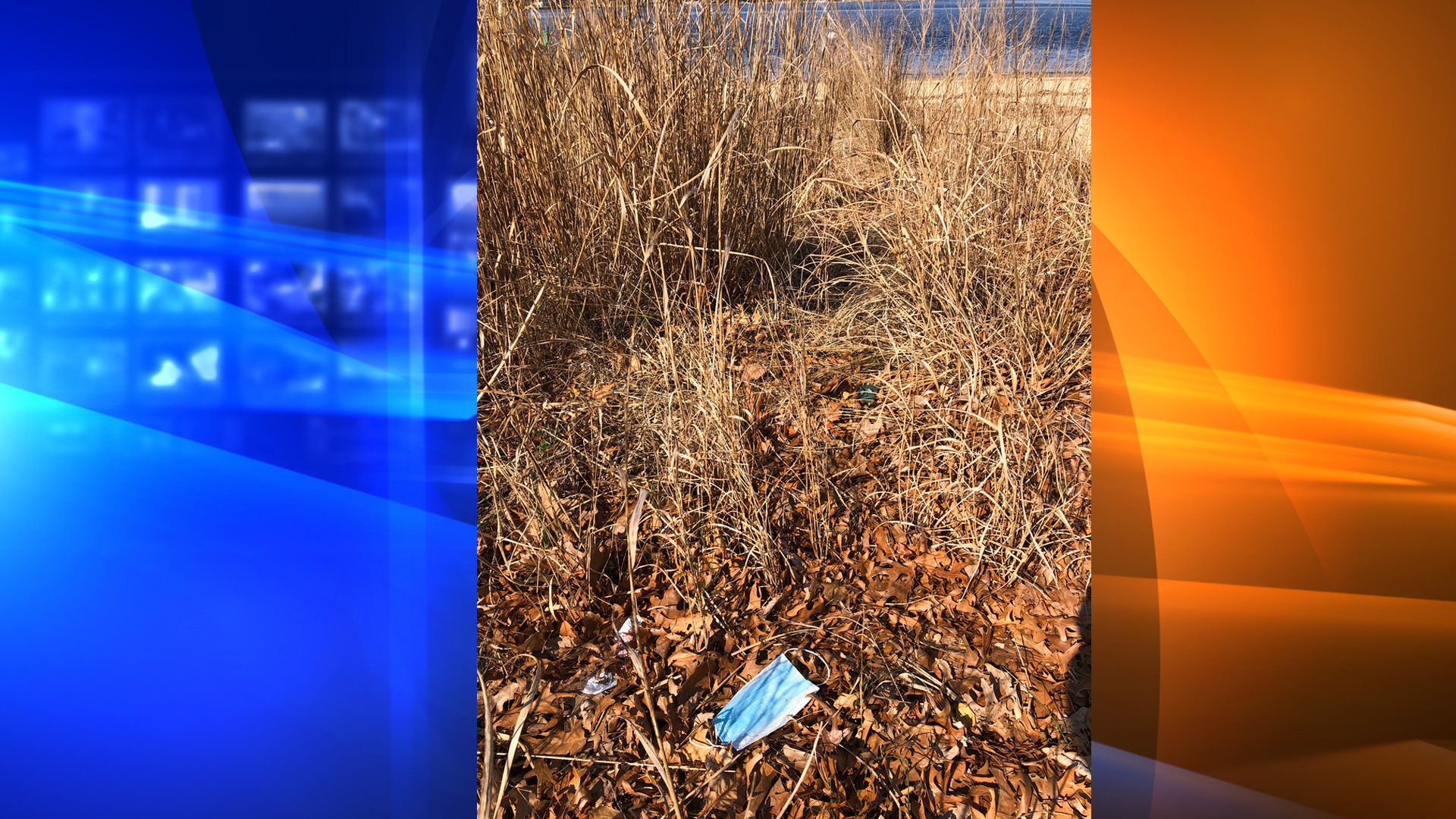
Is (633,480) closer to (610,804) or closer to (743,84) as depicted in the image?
(610,804)

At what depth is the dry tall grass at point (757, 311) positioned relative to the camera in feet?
5.89

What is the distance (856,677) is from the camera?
1.46 m

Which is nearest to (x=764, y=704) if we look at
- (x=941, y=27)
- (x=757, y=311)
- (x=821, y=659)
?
(x=821, y=659)

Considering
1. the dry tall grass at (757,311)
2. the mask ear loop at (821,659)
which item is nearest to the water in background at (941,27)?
the dry tall grass at (757,311)

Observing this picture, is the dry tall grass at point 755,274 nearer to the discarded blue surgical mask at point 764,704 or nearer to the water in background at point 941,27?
the water in background at point 941,27

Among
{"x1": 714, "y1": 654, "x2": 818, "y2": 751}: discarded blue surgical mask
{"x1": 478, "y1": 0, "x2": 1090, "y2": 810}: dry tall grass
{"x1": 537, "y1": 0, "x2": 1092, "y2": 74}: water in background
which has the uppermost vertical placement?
{"x1": 537, "y1": 0, "x2": 1092, "y2": 74}: water in background

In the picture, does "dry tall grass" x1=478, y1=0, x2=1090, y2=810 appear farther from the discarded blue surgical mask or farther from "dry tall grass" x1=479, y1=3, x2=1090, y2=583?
the discarded blue surgical mask

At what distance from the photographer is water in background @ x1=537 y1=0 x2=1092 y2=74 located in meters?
3.05

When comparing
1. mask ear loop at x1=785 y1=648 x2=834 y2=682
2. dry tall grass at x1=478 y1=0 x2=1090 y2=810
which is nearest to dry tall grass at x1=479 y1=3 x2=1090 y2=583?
dry tall grass at x1=478 y1=0 x2=1090 y2=810

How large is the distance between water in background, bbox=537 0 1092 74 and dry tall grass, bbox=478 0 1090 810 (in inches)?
2.9
